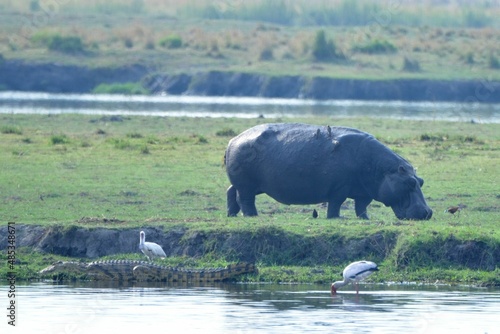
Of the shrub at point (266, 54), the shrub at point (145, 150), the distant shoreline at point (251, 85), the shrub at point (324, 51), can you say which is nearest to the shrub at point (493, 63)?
the distant shoreline at point (251, 85)

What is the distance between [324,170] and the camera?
717 inches

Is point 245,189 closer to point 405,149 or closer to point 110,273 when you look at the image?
point 110,273

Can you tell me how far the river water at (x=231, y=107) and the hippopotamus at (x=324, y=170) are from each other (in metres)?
19.6

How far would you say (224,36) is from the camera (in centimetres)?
6025

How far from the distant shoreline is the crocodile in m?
35.0

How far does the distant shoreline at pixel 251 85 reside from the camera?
168 feet

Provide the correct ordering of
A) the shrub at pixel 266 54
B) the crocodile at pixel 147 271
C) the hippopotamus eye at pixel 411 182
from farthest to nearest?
the shrub at pixel 266 54
the hippopotamus eye at pixel 411 182
the crocodile at pixel 147 271

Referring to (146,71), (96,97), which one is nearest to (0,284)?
(96,97)

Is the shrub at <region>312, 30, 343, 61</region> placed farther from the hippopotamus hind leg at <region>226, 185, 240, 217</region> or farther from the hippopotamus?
the hippopotamus

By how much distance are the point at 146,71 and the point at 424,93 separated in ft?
37.0

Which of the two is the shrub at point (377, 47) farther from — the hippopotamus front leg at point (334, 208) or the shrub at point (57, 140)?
the hippopotamus front leg at point (334, 208)

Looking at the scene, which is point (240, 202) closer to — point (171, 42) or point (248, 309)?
point (248, 309)

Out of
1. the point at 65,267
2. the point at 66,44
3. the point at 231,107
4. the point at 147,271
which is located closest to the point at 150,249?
the point at 147,271

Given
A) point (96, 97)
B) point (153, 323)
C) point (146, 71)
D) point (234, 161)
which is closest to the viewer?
point (153, 323)
